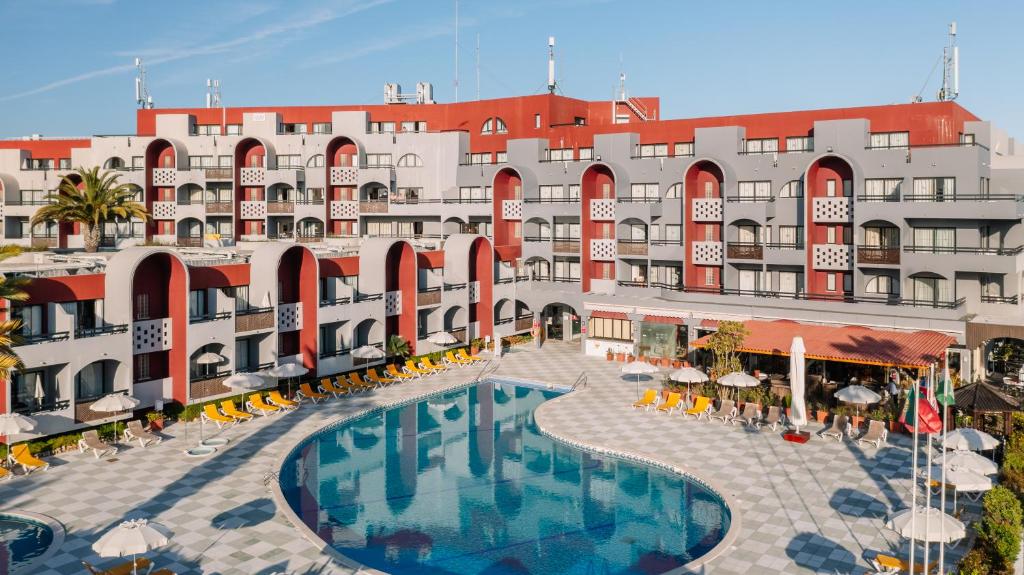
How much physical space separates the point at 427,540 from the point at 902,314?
Result: 28957 millimetres

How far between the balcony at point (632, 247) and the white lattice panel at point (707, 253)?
3336 millimetres

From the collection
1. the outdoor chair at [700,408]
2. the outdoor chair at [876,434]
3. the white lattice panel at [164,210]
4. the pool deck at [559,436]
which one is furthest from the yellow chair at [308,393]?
the white lattice panel at [164,210]

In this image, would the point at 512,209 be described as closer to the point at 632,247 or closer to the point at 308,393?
the point at 632,247

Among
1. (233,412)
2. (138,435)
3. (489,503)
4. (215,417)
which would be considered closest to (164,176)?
(233,412)

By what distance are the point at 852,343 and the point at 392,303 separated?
2477 centimetres

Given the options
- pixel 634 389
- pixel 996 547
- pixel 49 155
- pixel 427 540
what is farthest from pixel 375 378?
pixel 49 155

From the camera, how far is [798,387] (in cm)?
3397

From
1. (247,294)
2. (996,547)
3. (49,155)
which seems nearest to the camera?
(996,547)

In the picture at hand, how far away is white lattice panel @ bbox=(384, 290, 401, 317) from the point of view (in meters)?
48.4

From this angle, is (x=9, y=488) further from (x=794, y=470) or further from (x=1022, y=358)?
(x=1022, y=358)

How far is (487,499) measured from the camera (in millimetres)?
28672

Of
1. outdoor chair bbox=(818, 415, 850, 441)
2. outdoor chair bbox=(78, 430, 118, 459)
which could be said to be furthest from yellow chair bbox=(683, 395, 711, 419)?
outdoor chair bbox=(78, 430, 118, 459)

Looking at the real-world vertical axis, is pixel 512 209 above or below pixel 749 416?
above

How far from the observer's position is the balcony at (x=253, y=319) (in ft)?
130
